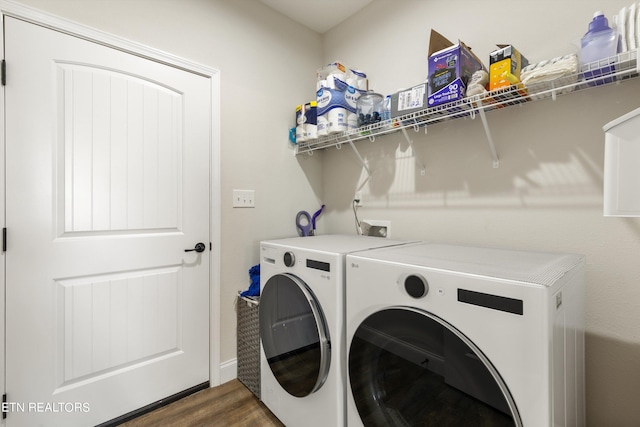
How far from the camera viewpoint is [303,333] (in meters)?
1.31

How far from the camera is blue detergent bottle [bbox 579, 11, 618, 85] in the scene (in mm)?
998

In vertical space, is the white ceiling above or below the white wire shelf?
above

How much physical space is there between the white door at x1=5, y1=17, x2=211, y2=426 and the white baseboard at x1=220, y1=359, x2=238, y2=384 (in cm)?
13

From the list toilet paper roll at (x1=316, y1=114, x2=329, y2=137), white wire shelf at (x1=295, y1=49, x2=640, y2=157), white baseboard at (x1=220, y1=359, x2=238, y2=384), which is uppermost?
toilet paper roll at (x1=316, y1=114, x2=329, y2=137)

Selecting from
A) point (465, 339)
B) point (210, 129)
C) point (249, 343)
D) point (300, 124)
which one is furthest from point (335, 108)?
point (249, 343)

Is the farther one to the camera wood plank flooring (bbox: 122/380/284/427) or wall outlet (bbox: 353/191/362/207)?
wall outlet (bbox: 353/191/362/207)

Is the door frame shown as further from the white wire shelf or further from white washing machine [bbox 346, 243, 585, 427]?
white washing machine [bbox 346, 243, 585, 427]

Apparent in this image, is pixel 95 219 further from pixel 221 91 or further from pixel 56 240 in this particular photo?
pixel 221 91

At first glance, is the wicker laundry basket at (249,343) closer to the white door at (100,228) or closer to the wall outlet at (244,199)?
the white door at (100,228)

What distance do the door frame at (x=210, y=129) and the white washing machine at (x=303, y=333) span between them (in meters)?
0.40

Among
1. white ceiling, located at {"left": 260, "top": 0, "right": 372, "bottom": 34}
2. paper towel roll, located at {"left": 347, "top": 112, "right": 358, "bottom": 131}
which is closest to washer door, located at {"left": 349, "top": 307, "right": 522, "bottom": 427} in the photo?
paper towel roll, located at {"left": 347, "top": 112, "right": 358, "bottom": 131}

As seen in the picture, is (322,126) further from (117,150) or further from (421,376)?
(421,376)

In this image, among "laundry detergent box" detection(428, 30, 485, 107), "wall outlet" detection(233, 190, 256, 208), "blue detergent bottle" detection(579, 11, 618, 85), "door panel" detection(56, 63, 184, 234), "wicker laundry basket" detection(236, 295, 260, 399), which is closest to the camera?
"blue detergent bottle" detection(579, 11, 618, 85)

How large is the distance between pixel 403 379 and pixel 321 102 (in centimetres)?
153
